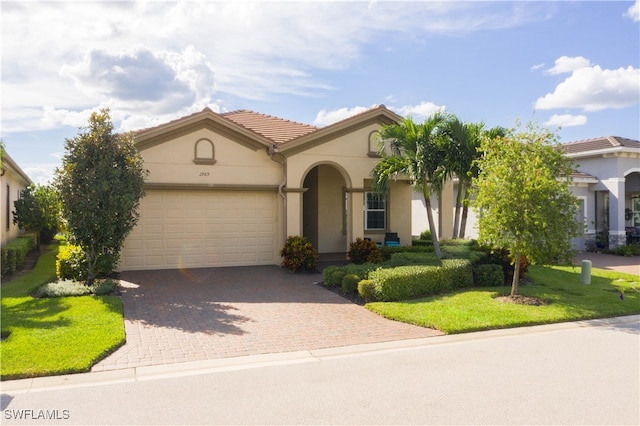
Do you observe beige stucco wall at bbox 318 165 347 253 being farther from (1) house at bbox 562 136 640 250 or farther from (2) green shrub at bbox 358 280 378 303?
(1) house at bbox 562 136 640 250

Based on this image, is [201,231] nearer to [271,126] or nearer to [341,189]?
[271,126]

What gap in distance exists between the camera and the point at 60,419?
4.80 metres

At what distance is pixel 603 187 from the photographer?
895 inches

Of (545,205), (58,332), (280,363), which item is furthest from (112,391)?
(545,205)

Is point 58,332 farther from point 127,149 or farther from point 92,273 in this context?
point 127,149

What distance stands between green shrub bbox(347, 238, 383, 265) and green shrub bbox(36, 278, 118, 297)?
734cm

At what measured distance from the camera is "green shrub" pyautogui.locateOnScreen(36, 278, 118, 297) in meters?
10.4

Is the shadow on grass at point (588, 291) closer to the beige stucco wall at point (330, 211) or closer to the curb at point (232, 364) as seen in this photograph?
the curb at point (232, 364)

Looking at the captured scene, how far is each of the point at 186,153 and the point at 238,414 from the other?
11.0 m

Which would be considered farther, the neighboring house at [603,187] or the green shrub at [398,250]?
the neighboring house at [603,187]

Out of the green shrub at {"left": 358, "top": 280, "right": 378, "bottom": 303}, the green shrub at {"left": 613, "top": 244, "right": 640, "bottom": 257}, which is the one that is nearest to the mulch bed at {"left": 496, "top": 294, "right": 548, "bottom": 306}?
the green shrub at {"left": 358, "top": 280, "right": 378, "bottom": 303}

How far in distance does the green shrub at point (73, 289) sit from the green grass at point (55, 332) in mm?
258

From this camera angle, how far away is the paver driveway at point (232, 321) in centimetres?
718

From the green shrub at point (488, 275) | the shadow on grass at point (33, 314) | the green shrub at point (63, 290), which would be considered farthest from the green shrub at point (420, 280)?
the green shrub at point (63, 290)
